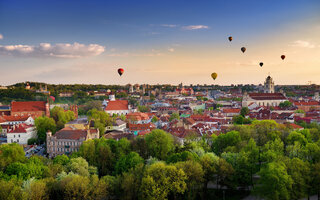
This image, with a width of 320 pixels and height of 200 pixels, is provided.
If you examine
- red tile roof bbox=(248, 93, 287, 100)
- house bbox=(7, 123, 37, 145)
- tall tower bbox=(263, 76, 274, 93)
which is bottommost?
house bbox=(7, 123, 37, 145)

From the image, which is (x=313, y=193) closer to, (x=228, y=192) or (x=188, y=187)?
(x=228, y=192)

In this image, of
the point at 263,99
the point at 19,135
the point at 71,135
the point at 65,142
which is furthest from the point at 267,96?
the point at 19,135

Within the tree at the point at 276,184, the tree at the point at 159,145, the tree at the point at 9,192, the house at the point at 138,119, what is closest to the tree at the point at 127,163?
the tree at the point at 159,145

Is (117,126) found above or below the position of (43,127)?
below

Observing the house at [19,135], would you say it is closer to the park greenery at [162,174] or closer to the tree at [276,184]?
the park greenery at [162,174]

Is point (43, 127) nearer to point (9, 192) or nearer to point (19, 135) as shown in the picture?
point (19, 135)

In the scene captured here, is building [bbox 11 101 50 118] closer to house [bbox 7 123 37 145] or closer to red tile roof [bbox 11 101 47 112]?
red tile roof [bbox 11 101 47 112]

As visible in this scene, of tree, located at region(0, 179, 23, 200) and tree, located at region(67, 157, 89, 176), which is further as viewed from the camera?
tree, located at region(67, 157, 89, 176)

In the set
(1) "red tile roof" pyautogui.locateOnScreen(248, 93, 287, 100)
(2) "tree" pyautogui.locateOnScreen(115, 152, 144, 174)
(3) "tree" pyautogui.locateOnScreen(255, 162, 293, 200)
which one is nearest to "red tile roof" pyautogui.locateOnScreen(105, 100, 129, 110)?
(1) "red tile roof" pyautogui.locateOnScreen(248, 93, 287, 100)
